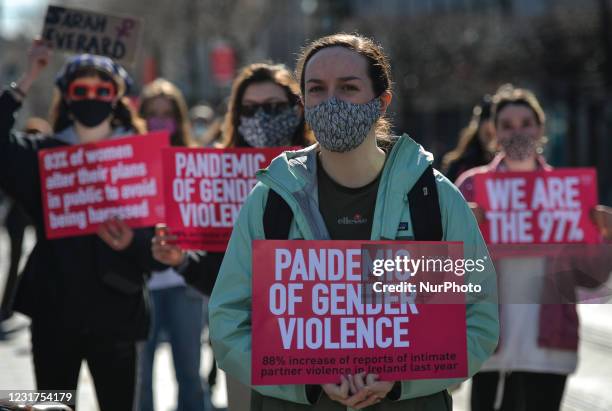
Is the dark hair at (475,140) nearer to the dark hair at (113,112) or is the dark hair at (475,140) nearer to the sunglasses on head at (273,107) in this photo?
the sunglasses on head at (273,107)

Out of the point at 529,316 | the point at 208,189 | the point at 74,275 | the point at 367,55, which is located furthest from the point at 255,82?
the point at 529,316

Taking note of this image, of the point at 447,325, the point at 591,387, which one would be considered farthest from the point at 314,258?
the point at 591,387

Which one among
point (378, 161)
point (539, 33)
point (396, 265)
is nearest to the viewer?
point (396, 265)

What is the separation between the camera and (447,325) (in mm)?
3051

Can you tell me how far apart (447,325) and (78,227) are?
6.89 feet

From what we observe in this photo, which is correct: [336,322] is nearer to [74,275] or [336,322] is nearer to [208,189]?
[208,189]

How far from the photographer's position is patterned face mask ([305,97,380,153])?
3.08 metres

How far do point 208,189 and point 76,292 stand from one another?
0.72 metres

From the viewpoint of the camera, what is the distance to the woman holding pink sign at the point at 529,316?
4840mm

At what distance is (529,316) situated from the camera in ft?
16.5

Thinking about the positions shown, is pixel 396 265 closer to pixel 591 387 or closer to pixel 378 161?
pixel 378 161

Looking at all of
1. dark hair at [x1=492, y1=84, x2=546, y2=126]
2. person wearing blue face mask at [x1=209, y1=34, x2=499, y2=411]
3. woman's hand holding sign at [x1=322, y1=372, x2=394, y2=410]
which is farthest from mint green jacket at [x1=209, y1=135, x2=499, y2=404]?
dark hair at [x1=492, y1=84, x2=546, y2=126]

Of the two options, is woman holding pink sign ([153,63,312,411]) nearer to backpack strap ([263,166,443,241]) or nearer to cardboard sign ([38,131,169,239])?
cardboard sign ([38,131,169,239])

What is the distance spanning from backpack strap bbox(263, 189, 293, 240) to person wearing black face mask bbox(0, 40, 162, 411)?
158 centimetres
